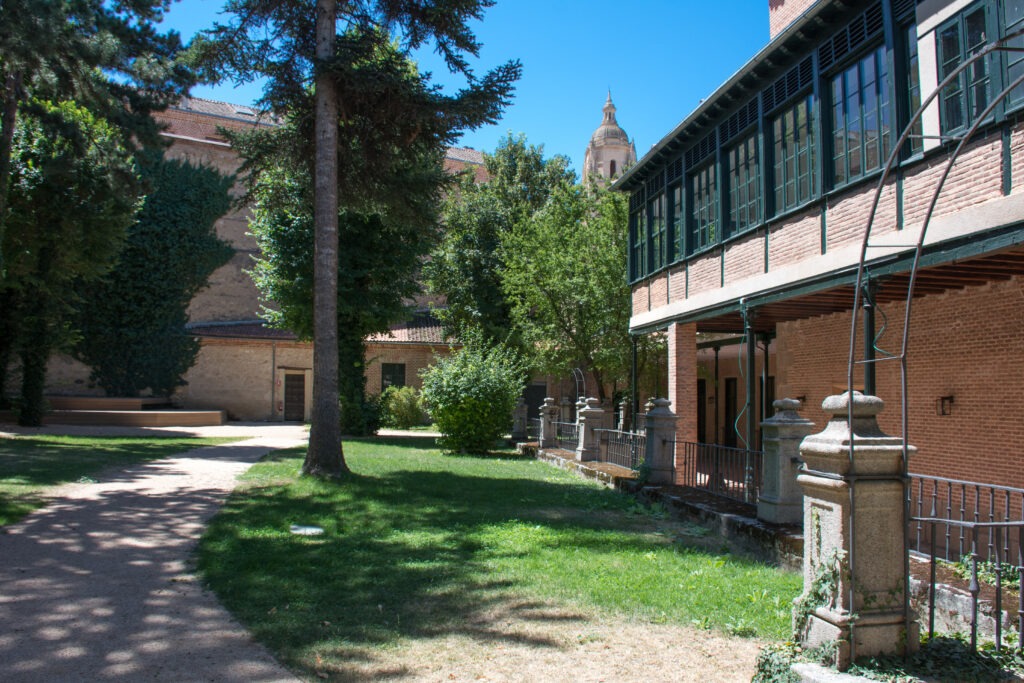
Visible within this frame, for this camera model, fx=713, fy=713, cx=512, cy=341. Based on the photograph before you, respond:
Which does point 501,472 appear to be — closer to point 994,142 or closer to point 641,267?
point 641,267

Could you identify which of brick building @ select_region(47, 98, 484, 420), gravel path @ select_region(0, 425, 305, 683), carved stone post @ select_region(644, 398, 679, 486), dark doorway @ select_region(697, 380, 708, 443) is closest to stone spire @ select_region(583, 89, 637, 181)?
brick building @ select_region(47, 98, 484, 420)

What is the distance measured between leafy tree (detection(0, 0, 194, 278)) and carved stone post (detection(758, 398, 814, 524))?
11.5 m

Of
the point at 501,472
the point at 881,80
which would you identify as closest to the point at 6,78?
the point at 501,472

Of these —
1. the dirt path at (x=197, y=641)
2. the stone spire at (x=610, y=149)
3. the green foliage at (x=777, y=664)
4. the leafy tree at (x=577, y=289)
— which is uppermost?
the stone spire at (x=610, y=149)

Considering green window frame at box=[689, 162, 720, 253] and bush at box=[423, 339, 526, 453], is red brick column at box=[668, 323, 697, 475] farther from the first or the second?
bush at box=[423, 339, 526, 453]

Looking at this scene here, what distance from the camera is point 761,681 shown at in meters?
3.92

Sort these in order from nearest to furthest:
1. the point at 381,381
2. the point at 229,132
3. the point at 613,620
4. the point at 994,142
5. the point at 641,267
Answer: the point at 613,620 → the point at 994,142 → the point at 229,132 → the point at 641,267 → the point at 381,381

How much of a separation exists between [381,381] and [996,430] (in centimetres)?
2766

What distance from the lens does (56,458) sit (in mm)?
13172

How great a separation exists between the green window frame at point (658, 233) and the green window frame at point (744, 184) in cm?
251

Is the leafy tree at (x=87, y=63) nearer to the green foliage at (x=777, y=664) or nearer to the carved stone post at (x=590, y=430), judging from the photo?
the carved stone post at (x=590, y=430)

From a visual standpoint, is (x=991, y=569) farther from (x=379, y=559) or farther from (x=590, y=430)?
(x=590, y=430)

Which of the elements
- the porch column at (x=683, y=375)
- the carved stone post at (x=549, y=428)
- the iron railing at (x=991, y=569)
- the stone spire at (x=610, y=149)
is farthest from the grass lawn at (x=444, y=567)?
the stone spire at (x=610, y=149)

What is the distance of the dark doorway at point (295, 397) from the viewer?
32.2 metres
